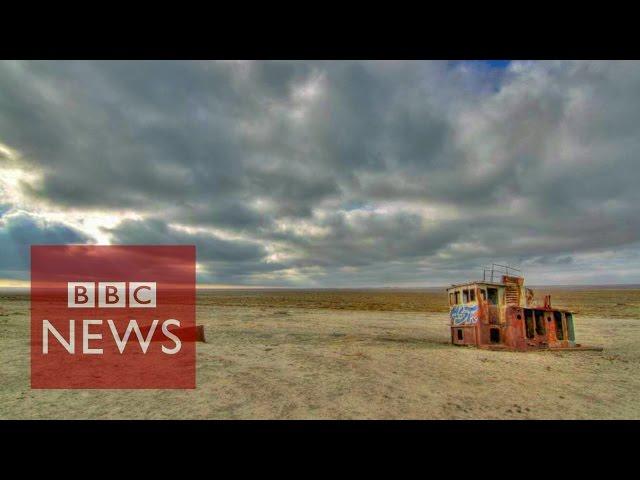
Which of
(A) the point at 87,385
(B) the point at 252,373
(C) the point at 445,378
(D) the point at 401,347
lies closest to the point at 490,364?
(C) the point at 445,378

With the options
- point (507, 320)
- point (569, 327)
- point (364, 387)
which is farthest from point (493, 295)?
point (364, 387)

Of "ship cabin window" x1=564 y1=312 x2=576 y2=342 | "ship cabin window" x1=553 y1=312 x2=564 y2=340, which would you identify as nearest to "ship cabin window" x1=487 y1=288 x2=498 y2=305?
"ship cabin window" x1=553 y1=312 x2=564 y2=340

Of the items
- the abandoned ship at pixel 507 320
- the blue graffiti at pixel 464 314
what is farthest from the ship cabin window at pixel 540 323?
the blue graffiti at pixel 464 314

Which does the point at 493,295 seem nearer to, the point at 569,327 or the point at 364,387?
the point at 569,327

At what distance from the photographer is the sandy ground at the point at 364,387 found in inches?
324

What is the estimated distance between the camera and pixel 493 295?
1702cm

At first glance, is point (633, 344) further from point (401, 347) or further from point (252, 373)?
point (252, 373)

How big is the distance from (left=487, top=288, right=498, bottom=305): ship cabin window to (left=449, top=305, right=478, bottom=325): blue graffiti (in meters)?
0.92

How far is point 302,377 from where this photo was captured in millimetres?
11055

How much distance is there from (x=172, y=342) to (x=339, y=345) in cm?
846

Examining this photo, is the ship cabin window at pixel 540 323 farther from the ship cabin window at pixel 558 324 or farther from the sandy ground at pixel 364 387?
the sandy ground at pixel 364 387

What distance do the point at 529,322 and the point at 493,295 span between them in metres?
2.53

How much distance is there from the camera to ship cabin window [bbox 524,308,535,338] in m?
17.2

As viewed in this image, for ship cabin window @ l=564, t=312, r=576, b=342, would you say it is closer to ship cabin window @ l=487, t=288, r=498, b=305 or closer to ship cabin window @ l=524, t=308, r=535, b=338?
ship cabin window @ l=524, t=308, r=535, b=338
